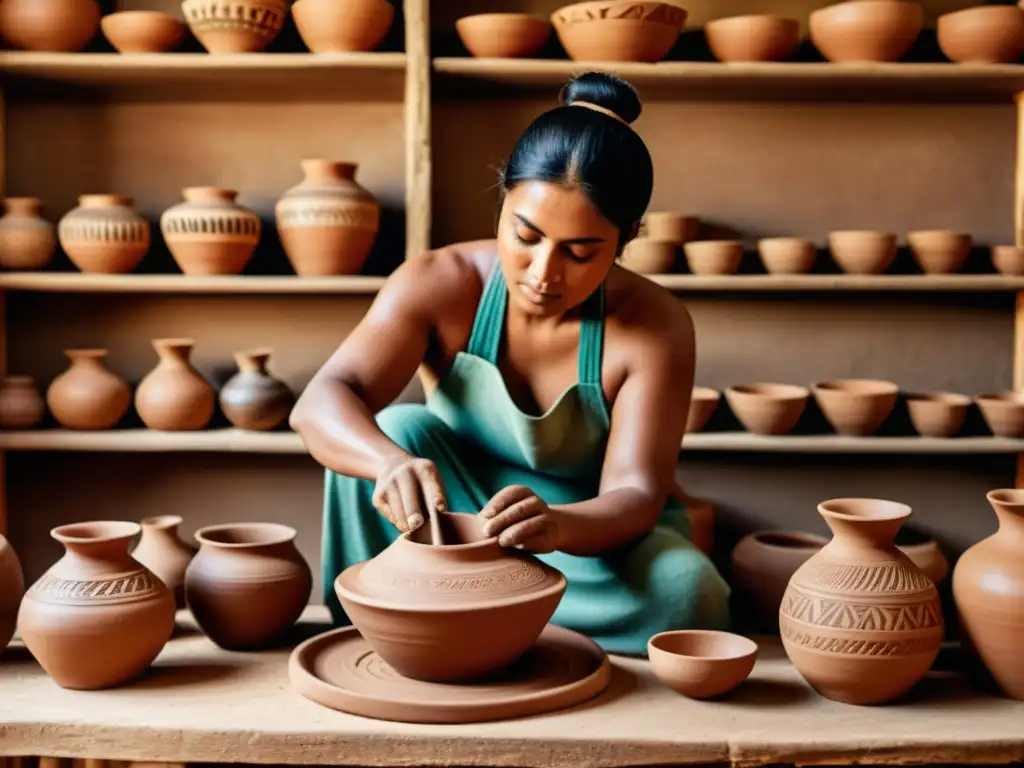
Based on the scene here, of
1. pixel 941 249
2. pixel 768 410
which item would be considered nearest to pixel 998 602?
pixel 768 410

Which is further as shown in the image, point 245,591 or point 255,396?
point 255,396

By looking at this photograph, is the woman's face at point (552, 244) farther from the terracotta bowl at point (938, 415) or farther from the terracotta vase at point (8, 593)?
the terracotta bowl at point (938, 415)

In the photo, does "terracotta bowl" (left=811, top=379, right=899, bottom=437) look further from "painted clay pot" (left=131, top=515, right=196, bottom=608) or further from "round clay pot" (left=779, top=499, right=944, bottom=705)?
"painted clay pot" (left=131, top=515, right=196, bottom=608)

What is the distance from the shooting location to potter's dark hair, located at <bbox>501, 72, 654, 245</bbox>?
2131 mm

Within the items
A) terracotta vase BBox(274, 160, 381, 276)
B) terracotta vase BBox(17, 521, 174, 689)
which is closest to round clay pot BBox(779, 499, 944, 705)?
terracotta vase BBox(17, 521, 174, 689)

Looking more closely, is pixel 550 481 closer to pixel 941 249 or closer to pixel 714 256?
pixel 714 256

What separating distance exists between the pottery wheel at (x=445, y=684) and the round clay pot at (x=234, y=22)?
6.11 feet

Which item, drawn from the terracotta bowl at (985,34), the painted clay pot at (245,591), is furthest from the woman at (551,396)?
the terracotta bowl at (985,34)

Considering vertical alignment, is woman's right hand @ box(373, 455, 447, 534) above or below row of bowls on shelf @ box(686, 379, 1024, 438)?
above

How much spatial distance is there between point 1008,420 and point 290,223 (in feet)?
7.28

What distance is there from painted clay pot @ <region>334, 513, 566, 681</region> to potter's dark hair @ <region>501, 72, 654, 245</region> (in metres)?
0.67

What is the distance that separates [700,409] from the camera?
133 inches

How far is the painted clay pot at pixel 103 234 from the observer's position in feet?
10.9

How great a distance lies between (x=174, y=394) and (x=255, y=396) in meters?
0.24
